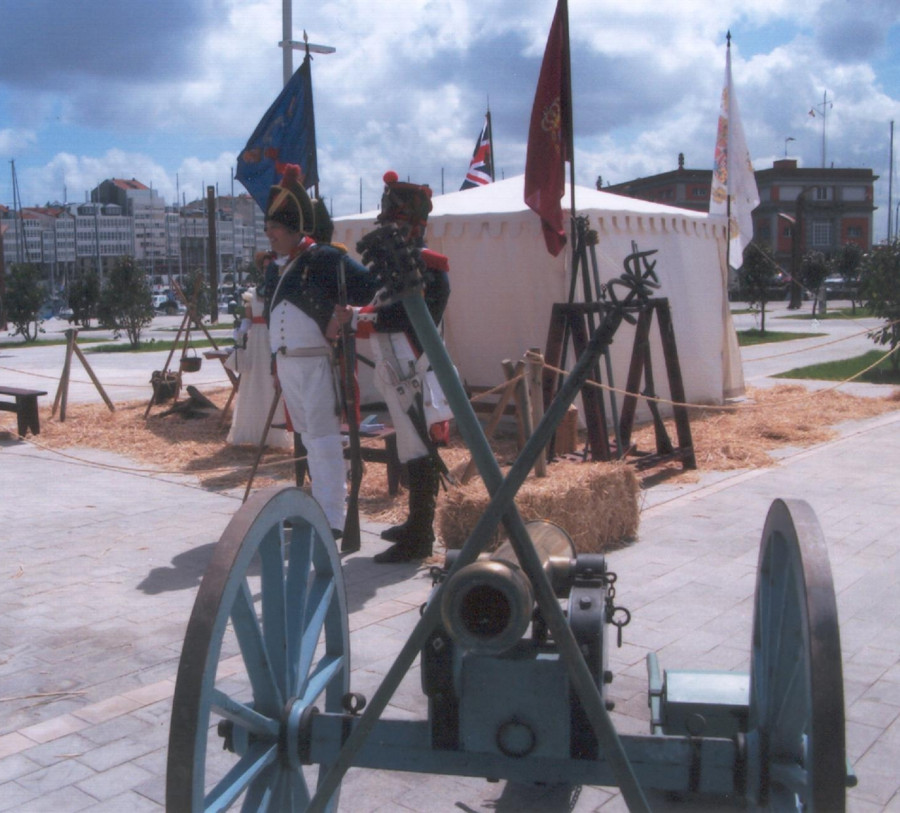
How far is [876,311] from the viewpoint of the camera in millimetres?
15625

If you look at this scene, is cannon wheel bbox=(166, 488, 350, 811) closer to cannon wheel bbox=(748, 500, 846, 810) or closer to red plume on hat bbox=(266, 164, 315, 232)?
cannon wheel bbox=(748, 500, 846, 810)

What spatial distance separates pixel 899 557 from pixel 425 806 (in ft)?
11.6

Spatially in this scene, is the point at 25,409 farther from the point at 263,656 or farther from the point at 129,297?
the point at 129,297

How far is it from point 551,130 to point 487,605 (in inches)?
256

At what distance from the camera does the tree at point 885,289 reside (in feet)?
49.7

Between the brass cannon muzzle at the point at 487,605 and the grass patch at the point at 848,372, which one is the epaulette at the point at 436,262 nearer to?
the brass cannon muzzle at the point at 487,605

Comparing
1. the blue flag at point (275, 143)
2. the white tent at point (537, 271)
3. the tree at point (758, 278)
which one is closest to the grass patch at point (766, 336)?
the tree at point (758, 278)

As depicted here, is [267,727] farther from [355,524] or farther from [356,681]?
[355,524]

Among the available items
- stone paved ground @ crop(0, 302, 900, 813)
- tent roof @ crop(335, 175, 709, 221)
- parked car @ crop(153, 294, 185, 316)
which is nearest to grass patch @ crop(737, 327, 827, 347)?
tent roof @ crop(335, 175, 709, 221)

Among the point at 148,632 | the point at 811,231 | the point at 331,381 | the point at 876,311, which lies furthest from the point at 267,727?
the point at 811,231

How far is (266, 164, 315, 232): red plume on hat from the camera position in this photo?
17.4 feet

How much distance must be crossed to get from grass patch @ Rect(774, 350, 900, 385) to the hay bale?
9.07 meters

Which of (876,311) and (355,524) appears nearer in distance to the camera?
(355,524)

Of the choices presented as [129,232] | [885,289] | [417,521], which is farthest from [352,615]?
[129,232]
